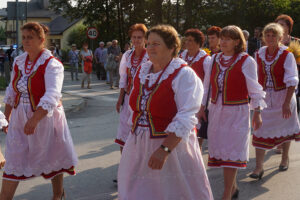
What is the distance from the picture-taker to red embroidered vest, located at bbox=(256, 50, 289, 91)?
5.61 metres

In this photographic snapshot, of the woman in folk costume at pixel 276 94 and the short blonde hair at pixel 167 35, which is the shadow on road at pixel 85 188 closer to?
the woman in folk costume at pixel 276 94

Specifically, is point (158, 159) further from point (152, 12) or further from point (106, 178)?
point (152, 12)

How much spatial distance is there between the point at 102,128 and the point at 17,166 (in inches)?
200

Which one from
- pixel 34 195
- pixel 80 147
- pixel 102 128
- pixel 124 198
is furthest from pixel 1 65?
pixel 124 198

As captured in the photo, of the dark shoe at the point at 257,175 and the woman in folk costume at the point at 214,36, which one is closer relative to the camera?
the dark shoe at the point at 257,175

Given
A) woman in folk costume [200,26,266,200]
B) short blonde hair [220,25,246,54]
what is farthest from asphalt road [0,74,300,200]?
short blonde hair [220,25,246,54]

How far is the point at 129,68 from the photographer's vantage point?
560cm

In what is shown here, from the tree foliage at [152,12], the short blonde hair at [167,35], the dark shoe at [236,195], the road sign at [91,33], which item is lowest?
the dark shoe at [236,195]

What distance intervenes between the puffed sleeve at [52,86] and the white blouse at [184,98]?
1.11 meters

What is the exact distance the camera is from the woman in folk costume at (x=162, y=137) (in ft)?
10.5

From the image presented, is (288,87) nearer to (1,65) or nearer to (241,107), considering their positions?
(241,107)

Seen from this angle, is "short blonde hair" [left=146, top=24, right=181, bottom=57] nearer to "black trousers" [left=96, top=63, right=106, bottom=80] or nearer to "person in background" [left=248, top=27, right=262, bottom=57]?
"person in background" [left=248, top=27, right=262, bottom=57]

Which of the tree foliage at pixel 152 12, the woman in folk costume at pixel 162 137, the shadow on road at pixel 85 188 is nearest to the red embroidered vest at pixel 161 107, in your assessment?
the woman in folk costume at pixel 162 137

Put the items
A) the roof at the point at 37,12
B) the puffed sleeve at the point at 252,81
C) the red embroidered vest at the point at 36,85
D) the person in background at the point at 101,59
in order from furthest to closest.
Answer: the roof at the point at 37,12, the person in background at the point at 101,59, the puffed sleeve at the point at 252,81, the red embroidered vest at the point at 36,85
